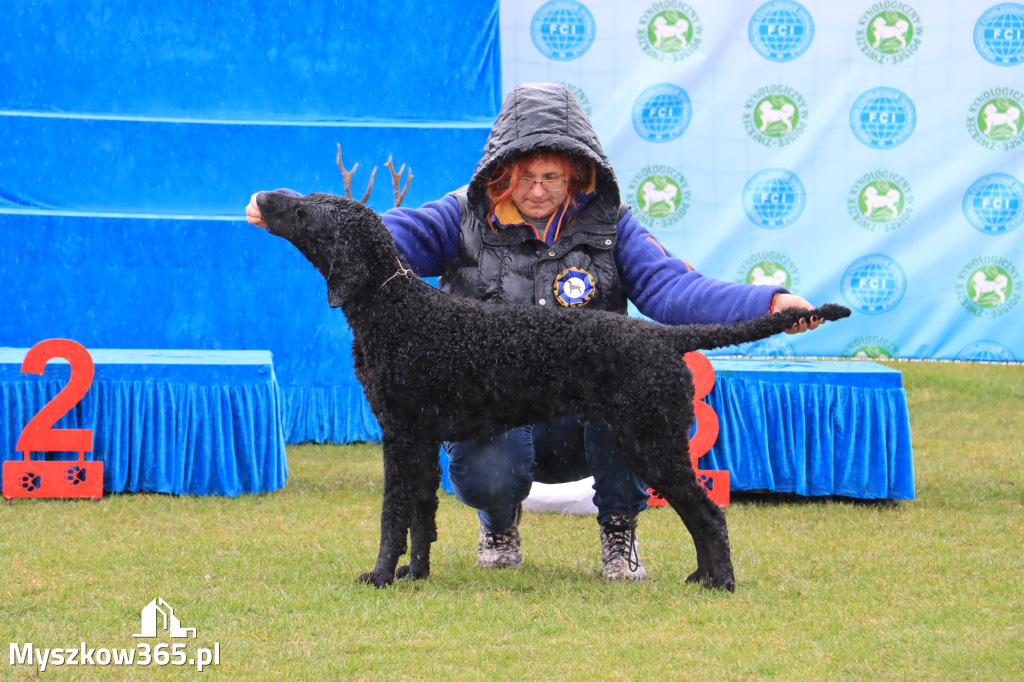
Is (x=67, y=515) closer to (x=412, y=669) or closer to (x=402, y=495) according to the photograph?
(x=402, y=495)

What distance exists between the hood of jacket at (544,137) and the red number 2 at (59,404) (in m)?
2.17

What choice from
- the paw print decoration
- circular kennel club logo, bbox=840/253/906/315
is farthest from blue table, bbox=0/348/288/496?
circular kennel club logo, bbox=840/253/906/315

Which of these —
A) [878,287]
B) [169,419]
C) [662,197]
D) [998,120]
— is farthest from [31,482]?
[998,120]

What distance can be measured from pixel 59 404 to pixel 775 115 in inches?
163

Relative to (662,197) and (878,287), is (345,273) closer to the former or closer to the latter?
(662,197)

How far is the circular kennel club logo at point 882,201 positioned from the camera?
18.8 ft

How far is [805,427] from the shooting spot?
4.48m

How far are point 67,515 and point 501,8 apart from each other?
3.89 metres

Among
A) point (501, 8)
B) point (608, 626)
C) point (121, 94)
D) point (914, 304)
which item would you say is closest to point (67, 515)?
point (608, 626)

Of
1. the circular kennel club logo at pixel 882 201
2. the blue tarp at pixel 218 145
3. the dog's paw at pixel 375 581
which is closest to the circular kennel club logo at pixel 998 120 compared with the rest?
the circular kennel club logo at pixel 882 201

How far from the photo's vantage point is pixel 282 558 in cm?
330
